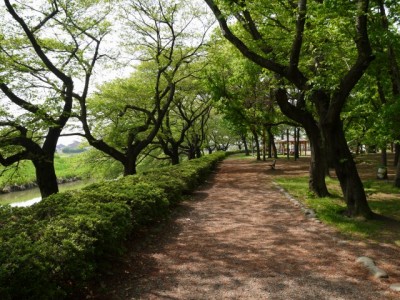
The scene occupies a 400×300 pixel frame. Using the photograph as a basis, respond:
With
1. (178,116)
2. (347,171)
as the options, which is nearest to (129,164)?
(347,171)

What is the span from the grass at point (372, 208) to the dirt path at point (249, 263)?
41 centimetres

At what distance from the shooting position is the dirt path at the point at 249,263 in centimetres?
459

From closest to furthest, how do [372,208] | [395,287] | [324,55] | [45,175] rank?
1. [395,287]
2. [324,55]
3. [372,208]
4. [45,175]

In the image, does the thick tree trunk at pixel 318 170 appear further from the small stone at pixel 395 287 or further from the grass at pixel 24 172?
the grass at pixel 24 172

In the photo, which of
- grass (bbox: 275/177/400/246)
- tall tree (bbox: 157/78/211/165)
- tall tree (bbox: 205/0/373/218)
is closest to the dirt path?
grass (bbox: 275/177/400/246)

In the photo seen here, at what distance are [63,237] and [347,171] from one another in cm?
679

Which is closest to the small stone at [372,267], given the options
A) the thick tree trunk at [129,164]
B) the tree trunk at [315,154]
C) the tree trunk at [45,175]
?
the tree trunk at [315,154]

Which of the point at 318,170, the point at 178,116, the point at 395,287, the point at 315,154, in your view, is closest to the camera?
the point at 395,287

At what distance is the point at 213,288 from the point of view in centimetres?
469

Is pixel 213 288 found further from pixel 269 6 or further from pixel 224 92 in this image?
pixel 224 92

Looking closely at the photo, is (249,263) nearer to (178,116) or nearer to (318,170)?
(318,170)

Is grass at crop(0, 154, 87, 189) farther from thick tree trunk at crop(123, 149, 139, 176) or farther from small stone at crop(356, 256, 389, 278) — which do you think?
small stone at crop(356, 256, 389, 278)

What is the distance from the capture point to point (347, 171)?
830cm

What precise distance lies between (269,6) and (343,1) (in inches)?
110
